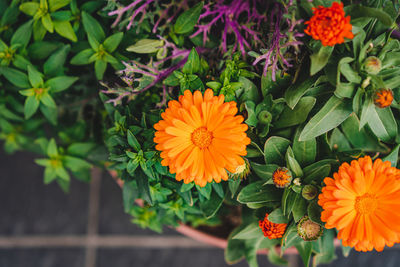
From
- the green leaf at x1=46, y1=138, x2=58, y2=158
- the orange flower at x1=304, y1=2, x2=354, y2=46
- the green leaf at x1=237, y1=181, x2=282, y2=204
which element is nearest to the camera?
the orange flower at x1=304, y1=2, x2=354, y2=46

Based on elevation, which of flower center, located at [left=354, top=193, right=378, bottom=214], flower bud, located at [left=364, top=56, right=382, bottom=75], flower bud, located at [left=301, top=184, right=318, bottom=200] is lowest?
flower center, located at [left=354, top=193, right=378, bottom=214]

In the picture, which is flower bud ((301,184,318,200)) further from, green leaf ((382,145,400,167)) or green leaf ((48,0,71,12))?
green leaf ((48,0,71,12))

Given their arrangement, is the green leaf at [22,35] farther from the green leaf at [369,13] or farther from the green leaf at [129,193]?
the green leaf at [369,13]

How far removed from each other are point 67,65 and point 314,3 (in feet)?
2.31

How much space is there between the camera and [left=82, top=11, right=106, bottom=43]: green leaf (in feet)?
3.11

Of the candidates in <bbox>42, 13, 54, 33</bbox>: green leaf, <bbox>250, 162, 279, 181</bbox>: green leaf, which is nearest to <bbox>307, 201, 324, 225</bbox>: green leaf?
<bbox>250, 162, 279, 181</bbox>: green leaf

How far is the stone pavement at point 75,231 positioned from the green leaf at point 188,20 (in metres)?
0.85

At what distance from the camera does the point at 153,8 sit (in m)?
1.05

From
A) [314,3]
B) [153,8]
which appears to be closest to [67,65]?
[153,8]

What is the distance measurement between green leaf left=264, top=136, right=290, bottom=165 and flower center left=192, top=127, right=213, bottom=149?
150mm

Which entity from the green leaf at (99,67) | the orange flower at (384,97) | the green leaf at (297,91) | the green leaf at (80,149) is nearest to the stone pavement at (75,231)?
the green leaf at (80,149)

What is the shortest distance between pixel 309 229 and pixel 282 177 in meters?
0.14

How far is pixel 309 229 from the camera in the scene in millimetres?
850

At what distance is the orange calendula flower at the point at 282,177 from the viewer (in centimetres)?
82
